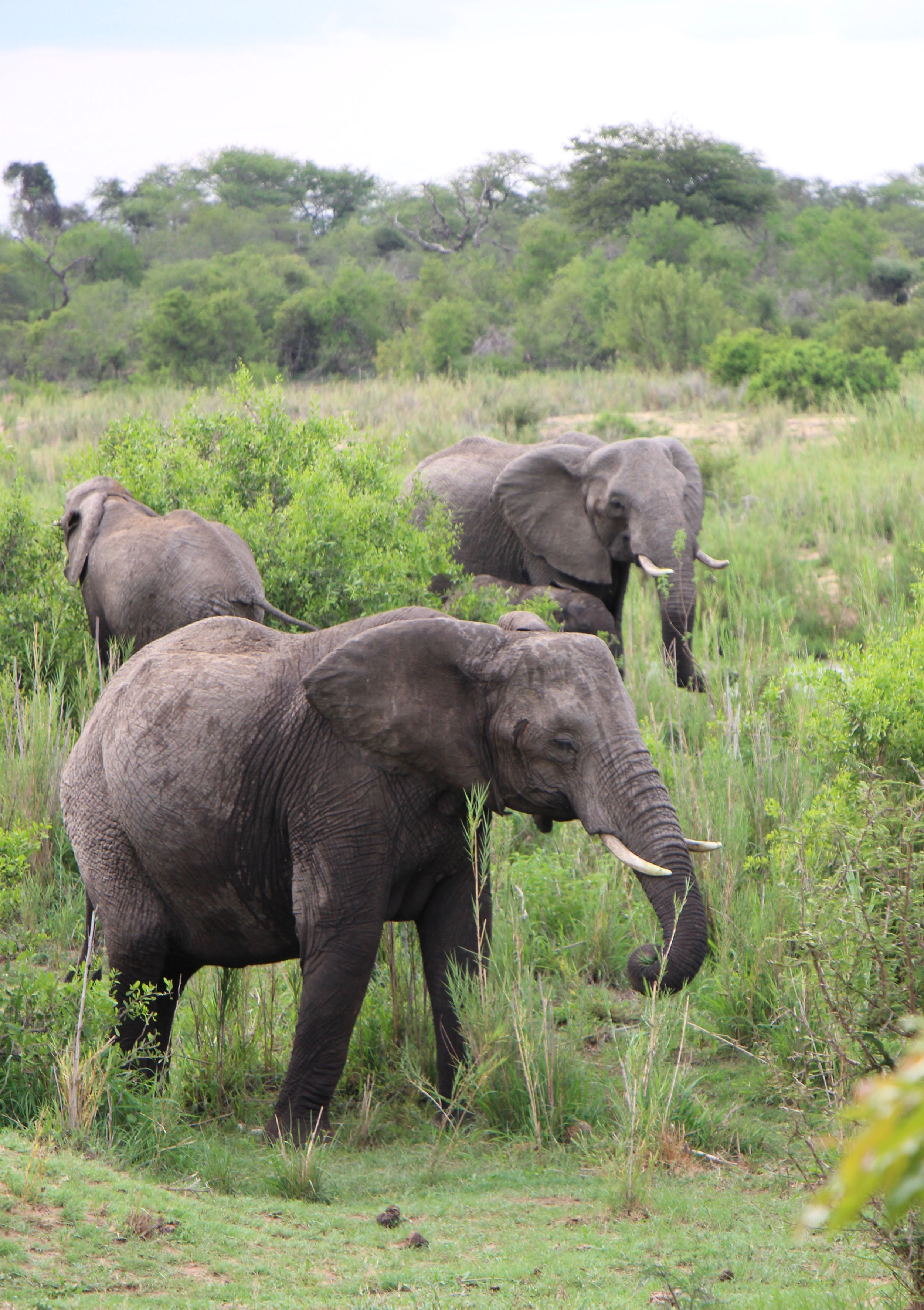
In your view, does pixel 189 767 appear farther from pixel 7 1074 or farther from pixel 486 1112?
pixel 486 1112

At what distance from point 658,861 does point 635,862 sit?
0.11 meters

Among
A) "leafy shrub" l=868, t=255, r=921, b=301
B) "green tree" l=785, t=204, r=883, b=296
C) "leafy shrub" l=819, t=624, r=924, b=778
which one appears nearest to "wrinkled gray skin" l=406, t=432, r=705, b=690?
"leafy shrub" l=819, t=624, r=924, b=778

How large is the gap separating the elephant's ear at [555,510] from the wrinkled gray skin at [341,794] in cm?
546

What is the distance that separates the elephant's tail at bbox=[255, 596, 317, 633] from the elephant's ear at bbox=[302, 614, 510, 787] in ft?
4.49

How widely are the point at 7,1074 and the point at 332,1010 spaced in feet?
3.24

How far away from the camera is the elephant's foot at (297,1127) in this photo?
15.3 ft

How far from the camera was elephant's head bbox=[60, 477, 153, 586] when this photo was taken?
8.28 metres

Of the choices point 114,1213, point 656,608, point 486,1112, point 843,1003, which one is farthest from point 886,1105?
point 656,608

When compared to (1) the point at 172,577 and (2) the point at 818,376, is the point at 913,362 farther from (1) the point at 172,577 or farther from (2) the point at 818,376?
(1) the point at 172,577

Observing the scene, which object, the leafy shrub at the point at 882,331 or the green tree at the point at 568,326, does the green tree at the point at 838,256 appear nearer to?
the green tree at the point at 568,326

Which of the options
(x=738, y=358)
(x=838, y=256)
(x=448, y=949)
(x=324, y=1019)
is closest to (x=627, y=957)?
(x=448, y=949)

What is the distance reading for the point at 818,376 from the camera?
22031 millimetres

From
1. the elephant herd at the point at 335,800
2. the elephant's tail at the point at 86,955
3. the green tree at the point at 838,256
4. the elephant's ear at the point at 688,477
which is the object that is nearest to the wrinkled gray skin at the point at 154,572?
the elephant's tail at the point at 86,955

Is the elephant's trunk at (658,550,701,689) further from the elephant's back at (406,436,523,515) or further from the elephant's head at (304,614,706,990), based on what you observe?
the elephant's head at (304,614,706,990)
